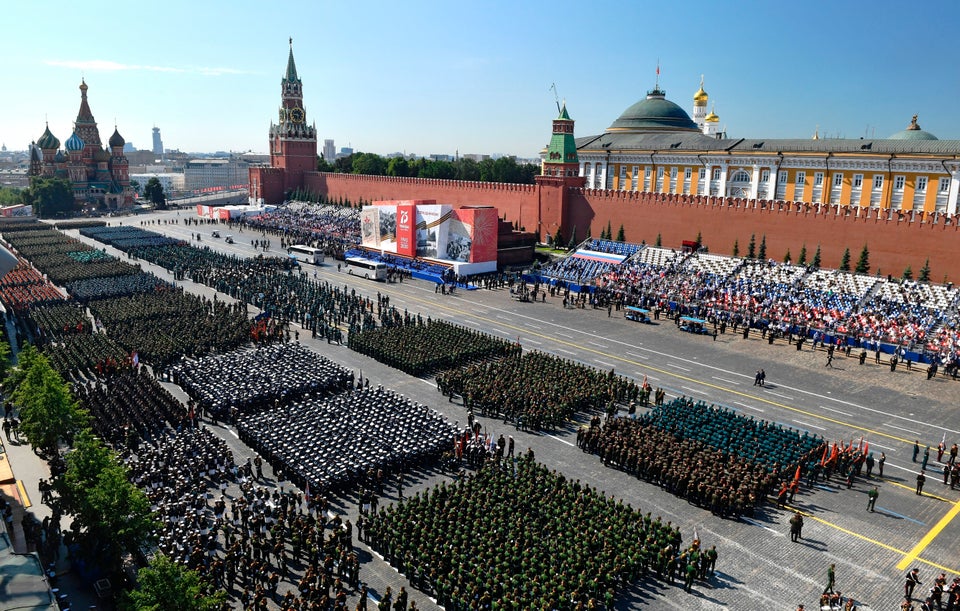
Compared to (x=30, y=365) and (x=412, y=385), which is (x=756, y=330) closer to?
(x=412, y=385)

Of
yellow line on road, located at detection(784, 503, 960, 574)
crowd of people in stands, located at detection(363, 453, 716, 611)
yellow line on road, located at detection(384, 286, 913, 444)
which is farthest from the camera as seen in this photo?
yellow line on road, located at detection(384, 286, 913, 444)

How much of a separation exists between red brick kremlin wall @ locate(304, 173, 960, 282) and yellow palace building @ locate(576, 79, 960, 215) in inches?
114

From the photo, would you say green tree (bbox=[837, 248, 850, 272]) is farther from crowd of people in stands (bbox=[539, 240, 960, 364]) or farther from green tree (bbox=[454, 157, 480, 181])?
green tree (bbox=[454, 157, 480, 181])

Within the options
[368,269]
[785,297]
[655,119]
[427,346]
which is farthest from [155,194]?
[785,297]

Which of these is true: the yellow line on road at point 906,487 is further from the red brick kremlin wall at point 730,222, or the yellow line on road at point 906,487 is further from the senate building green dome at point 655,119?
the senate building green dome at point 655,119

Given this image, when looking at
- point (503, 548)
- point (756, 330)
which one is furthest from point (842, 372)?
point (503, 548)

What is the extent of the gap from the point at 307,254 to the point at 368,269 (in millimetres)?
8083

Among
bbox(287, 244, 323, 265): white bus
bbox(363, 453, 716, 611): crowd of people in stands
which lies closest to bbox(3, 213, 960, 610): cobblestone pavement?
bbox(363, 453, 716, 611): crowd of people in stands

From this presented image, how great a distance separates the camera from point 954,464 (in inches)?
785

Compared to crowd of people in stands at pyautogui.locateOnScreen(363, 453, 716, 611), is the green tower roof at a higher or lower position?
higher

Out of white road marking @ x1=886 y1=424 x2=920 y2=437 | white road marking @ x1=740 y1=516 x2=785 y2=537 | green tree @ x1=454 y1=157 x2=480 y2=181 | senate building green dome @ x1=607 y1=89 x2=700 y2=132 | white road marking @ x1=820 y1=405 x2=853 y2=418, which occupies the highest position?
senate building green dome @ x1=607 y1=89 x2=700 y2=132

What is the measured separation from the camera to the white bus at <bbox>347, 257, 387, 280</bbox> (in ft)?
160

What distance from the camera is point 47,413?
1839cm

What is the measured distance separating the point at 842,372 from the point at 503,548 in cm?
2192
